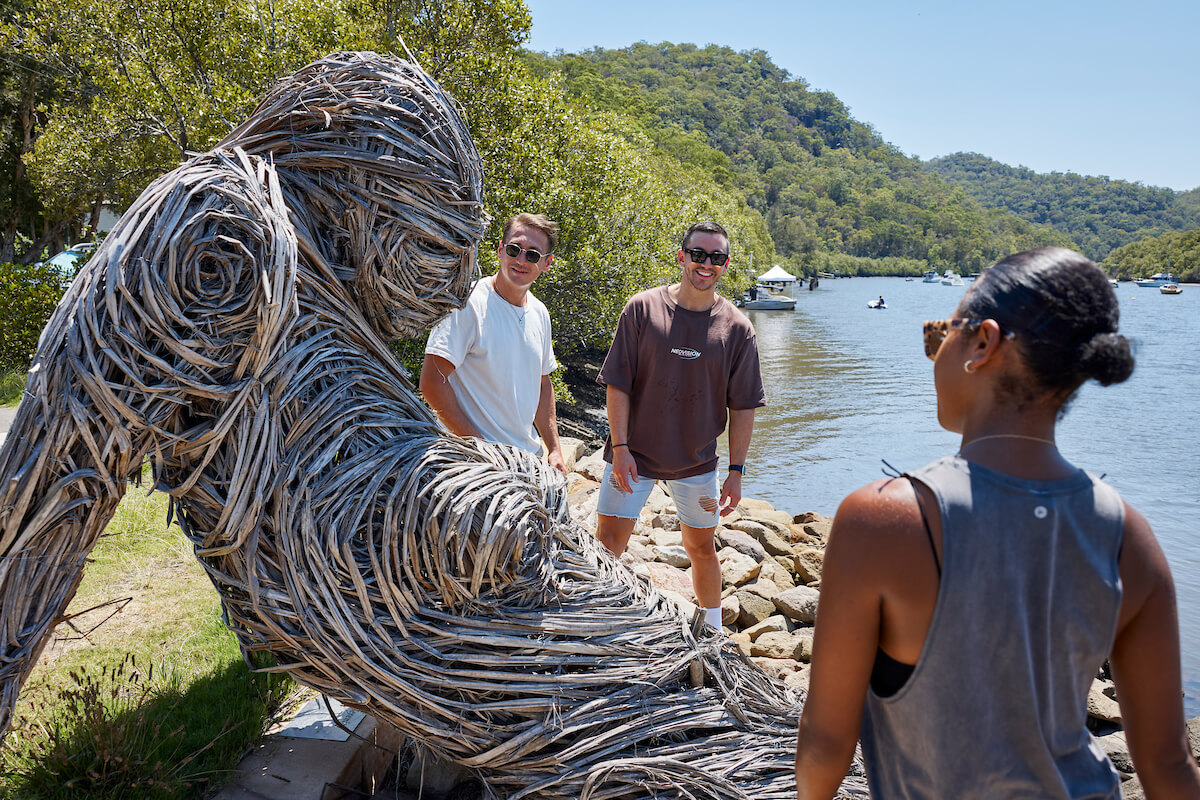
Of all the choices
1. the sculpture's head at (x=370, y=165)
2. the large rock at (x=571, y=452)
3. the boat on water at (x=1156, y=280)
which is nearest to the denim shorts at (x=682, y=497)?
the sculpture's head at (x=370, y=165)

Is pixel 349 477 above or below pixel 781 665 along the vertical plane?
above

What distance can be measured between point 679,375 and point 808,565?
4265mm

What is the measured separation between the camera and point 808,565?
26.7ft

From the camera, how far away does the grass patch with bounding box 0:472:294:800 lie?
8.52ft

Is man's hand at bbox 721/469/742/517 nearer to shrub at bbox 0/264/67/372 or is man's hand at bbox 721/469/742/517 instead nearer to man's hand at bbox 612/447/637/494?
man's hand at bbox 612/447/637/494

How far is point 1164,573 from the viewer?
1460mm

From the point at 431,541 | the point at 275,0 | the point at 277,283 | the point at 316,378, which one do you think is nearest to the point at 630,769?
the point at 431,541

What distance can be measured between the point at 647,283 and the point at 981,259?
141m

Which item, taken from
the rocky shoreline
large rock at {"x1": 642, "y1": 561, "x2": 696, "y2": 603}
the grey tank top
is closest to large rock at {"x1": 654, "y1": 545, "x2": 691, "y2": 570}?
the rocky shoreline

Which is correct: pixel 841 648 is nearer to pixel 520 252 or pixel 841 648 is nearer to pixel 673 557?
pixel 520 252

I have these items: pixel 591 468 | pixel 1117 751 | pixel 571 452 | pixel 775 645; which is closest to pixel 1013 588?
pixel 1117 751

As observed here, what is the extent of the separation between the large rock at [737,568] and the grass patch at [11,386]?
7638 mm

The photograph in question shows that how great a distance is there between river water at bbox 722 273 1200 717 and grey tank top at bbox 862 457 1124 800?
396mm

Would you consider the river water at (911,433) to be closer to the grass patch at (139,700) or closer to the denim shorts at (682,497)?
the denim shorts at (682,497)
